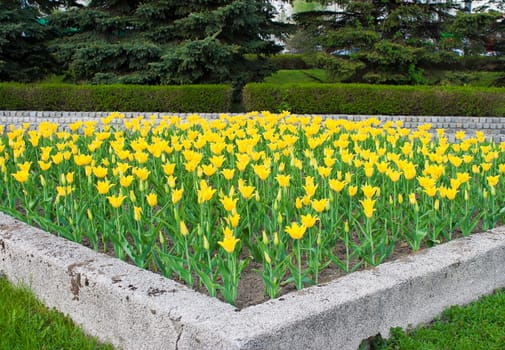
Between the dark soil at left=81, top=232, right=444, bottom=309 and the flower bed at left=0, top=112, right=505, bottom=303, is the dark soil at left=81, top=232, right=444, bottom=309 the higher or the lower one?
the lower one

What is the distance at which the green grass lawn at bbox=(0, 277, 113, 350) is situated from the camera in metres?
2.84

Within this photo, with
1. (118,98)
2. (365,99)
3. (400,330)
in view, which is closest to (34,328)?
(400,330)

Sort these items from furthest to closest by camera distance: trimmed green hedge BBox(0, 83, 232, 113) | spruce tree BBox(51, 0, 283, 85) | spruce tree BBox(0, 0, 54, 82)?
spruce tree BBox(0, 0, 54, 82)
spruce tree BBox(51, 0, 283, 85)
trimmed green hedge BBox(0, 83, 232, 113)

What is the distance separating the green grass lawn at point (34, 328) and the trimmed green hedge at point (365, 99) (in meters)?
10.5

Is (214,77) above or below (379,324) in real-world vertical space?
above

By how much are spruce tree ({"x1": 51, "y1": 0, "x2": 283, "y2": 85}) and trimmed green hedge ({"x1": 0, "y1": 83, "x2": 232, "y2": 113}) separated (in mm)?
974

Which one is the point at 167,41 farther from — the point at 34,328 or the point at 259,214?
the point at 34,328

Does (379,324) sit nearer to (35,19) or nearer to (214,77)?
(214,77)

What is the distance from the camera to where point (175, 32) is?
15672 millimetres

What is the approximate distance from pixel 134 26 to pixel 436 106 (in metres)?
8.61

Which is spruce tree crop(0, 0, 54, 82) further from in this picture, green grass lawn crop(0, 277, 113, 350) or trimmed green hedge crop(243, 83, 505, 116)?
green grass lawn crop(0, 277, 113, 350)

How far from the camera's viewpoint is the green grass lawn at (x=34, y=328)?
2838 mm

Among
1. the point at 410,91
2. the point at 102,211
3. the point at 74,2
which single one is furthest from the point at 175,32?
the point at 102,211

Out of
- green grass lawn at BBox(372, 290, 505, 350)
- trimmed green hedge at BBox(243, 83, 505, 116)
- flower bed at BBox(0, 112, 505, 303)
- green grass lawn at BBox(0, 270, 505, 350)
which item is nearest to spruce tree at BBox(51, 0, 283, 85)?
trimmed green hedge at BBox(243, 83, 505, 116)
